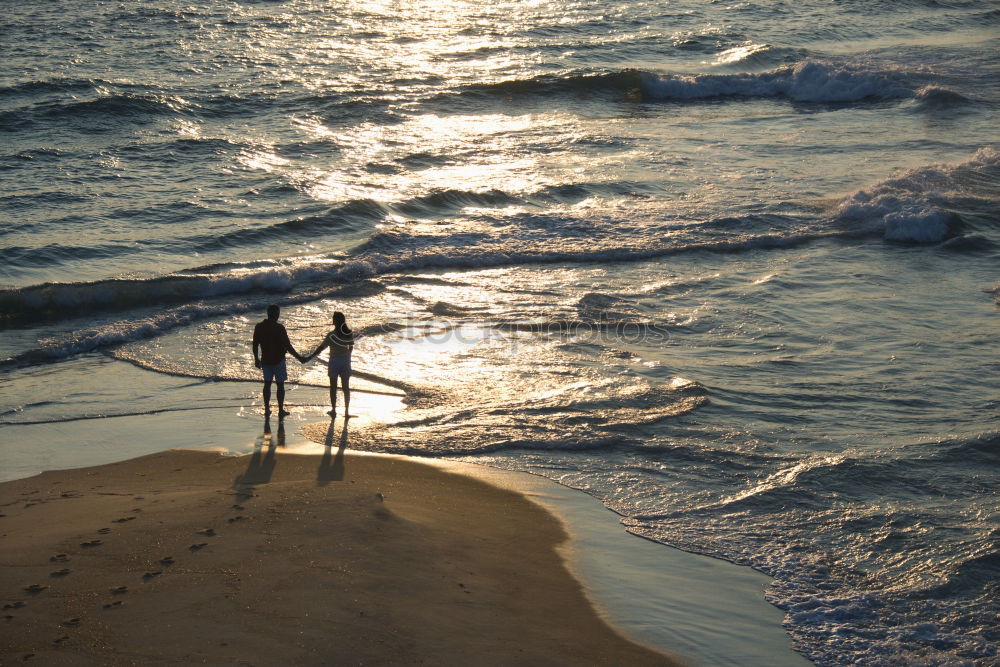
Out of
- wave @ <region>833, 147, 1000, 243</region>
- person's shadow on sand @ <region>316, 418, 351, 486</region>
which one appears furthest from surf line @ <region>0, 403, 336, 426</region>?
wave @ <region>833, 147, 1000, 243</region>

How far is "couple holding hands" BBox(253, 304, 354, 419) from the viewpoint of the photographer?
10.4 meters

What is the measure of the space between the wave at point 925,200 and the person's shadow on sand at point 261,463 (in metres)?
11.8

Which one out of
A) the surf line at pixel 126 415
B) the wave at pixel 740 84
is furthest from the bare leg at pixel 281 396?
the wave at pixel 740 84

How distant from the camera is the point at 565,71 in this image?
1146 inches

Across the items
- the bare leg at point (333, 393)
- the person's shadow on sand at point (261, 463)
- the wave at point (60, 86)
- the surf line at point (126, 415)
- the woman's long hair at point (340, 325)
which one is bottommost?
the person's shadow on sand at point (261, 463)

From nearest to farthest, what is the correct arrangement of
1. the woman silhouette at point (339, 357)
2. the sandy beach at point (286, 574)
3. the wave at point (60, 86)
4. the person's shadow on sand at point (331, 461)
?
the sandy beach at point (286, 574), the person's shadow on sand at point (331, 461), the woman silhouette at point (339, 357), the wave at point (60, 86)

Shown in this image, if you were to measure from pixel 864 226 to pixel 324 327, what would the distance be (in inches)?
393

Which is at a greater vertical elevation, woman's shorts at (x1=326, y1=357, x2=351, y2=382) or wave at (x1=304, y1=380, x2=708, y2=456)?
woman's shorts at (x1=326, y1=357, x2=351, y2=382)

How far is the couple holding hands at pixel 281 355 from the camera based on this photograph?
10367 millimetres

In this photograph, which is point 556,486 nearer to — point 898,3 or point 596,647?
point 596,647

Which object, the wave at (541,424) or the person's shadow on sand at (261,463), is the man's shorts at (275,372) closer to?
the person's shadow on sand at (261,463)

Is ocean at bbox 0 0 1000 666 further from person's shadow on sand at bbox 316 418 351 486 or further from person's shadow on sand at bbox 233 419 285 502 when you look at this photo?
person's shadow on sand at bbox 233 419 285 502

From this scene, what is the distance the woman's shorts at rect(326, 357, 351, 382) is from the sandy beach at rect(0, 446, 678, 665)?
5.79 ft

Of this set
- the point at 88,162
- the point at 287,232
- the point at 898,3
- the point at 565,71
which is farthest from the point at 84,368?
the point at 898,3
